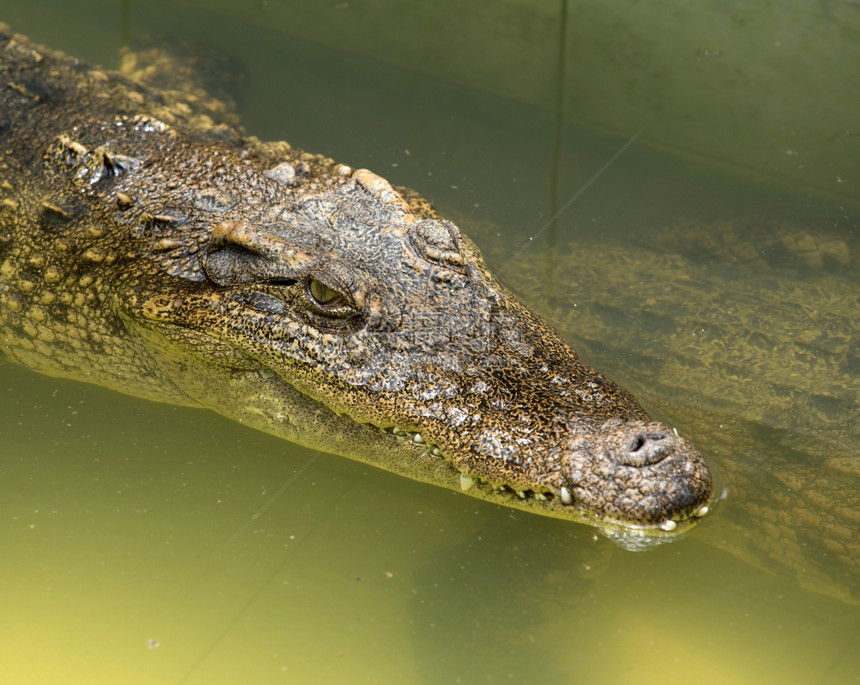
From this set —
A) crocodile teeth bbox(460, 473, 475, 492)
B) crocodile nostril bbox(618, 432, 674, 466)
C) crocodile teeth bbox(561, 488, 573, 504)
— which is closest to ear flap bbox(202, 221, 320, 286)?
crocodile teeth bbox(460, 473, 475, 492)

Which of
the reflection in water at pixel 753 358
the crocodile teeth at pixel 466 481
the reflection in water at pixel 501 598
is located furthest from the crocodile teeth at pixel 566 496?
the reflection in water at pixel 753 358

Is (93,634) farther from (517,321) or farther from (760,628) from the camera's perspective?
(760,628)

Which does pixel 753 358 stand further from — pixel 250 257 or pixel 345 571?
pixel 250 257

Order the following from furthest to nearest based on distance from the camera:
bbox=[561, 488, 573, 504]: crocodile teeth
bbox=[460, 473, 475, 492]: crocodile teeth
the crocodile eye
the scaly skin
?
1. the crocodile eye
2. bbox=[460, 473, 475, 492]: crocodile teeth
3. the scaly skin
4. bbox=[561, 488, 573, 504]: crocodile teeth

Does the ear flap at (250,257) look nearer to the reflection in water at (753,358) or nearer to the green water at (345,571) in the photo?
the green water at (345,571)

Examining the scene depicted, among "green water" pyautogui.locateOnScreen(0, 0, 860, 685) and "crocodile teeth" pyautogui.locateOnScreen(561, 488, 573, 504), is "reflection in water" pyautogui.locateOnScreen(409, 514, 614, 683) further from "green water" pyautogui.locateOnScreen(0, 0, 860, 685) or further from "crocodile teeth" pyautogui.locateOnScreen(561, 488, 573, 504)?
"crocodile teeth" pyautogui.locateOnScreen(561, 488, 573, 504)

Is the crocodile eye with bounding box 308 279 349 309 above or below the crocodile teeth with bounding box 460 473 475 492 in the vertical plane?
above

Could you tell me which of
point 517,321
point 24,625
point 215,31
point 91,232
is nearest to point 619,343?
point 517,321
